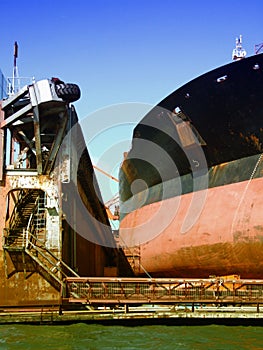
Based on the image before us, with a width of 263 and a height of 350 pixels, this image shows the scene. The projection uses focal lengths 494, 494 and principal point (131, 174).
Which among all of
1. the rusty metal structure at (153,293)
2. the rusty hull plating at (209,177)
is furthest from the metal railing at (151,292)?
the rusty hull plating at (209,177)

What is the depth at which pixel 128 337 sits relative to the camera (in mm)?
10070

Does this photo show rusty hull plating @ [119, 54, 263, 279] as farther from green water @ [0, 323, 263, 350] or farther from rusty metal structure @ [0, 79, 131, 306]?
green water @ [0, 323, 263, 350]

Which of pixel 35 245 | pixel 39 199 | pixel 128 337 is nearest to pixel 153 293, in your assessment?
pixel 128 337

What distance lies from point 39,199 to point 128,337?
678 cm

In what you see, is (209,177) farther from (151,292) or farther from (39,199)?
(151,292)

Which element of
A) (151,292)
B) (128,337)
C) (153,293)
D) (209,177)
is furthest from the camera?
(209,177)

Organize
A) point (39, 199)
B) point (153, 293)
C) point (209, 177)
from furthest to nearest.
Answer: point (209, 177) < point (39, 199) < point (153, 293)

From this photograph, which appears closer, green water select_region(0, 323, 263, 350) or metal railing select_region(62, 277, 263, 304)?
green water select_region(0, 323, 263, 350)

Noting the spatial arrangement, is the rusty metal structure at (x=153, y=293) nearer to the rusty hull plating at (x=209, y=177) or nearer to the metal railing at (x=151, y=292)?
the metal railing at (x=151, y=292)

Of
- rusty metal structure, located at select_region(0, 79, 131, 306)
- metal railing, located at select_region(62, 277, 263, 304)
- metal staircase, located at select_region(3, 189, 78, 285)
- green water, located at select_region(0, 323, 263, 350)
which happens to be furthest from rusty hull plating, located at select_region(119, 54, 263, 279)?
metal staircase, located at select_region(3, 189, 78, 285)

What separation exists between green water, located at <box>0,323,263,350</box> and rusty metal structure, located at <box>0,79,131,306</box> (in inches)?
84.1

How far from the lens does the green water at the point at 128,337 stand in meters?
9.22

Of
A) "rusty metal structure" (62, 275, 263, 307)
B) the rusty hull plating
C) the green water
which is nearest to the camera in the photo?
the green water

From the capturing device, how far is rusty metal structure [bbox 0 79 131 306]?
42.9ft
